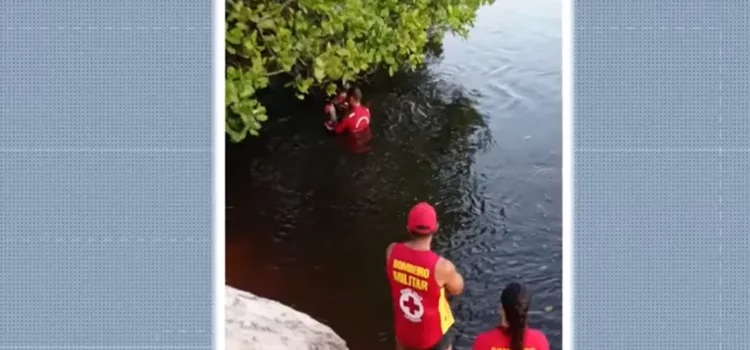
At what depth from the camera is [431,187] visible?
10.4 feet

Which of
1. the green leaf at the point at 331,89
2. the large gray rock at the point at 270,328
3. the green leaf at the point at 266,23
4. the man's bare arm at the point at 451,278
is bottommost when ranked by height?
the large gray rock at the point at 270,328

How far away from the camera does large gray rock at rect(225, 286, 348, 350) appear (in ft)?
10.2

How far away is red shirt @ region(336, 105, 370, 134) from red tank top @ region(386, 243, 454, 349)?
0.33 meters

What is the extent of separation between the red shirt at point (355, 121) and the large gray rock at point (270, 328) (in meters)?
0.48

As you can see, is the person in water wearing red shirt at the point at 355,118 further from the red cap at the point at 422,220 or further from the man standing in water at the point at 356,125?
the red cap at the point at 422,220

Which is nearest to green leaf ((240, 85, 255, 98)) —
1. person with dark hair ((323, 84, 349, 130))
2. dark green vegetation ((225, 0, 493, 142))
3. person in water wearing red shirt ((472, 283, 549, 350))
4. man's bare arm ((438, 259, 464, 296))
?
dark green vegetation ((225, 0, 493, 142))

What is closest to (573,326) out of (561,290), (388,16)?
(561,290)

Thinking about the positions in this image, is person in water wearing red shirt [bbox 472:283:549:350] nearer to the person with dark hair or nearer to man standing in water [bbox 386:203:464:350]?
man standing in water [bbox 386:203:464:350]
